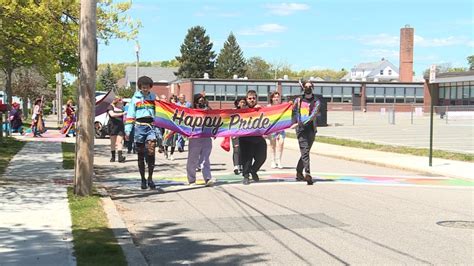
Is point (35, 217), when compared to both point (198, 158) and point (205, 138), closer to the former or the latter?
point (198, 158)

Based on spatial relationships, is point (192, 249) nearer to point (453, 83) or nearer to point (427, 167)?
point (427, 167)

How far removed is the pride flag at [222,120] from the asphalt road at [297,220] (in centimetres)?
Result: 109

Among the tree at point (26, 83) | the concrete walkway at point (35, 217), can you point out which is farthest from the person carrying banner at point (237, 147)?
the tree at point (26, 83)

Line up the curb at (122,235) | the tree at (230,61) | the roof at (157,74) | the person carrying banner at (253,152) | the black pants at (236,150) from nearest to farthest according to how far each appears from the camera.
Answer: the curb at (122,235)
the person carrying banner at (253,152)
the black pants at (236,150)
the tree at (230,61)
the roof at (157,74)

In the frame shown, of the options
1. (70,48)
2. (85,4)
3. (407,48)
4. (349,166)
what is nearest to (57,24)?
(70,48)

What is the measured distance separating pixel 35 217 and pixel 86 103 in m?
2.25

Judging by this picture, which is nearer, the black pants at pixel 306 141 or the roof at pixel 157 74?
the black pants at pixel 306 141

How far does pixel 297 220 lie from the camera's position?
8039 millimetres

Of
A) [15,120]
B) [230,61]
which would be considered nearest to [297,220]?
[15,120]

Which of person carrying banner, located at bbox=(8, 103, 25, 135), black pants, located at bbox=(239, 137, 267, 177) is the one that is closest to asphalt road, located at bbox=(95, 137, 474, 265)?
black pants, located at bbox=(239, 137, 267, 177)

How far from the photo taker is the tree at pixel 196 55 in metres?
110

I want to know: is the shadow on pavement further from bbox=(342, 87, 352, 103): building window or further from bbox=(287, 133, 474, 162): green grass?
bbox=(342, 87, 352, 103): building window

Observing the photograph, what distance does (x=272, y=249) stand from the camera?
6445mm

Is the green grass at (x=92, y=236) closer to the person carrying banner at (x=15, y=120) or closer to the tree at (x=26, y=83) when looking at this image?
the person carrying banner at (x=15, y=120)
